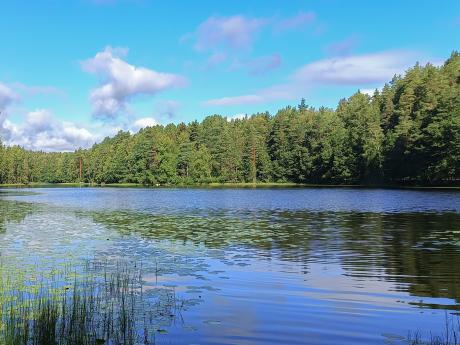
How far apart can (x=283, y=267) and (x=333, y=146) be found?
435 ft

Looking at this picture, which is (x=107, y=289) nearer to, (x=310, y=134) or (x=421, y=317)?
(x=421, y=317)

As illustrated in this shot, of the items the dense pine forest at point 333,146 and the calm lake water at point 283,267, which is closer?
the calm lake water at point 283,267

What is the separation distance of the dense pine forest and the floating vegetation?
9636 cm

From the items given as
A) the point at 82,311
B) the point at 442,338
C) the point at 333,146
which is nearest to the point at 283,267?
the point at 442,338

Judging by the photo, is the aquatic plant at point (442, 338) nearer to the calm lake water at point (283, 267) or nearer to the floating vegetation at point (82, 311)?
the calm lake water at point (283, 267)

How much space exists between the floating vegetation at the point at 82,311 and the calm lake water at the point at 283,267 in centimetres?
69

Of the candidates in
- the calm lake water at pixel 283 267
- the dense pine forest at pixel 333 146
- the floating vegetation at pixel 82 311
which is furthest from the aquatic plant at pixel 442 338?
the dense pine forest at pixel 333 146

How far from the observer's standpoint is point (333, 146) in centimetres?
14775

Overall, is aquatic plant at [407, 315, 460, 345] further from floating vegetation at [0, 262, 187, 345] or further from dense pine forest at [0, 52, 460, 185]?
dense pine forest at [0, 52, 460, 185]

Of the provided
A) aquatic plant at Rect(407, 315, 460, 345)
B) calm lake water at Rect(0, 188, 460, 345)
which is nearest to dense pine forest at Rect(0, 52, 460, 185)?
calm lake water at Rect(0, 188, 460, 345)

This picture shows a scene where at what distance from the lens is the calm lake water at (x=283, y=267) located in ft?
37.3

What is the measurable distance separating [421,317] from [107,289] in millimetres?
9401

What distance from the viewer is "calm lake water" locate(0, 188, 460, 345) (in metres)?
11.4

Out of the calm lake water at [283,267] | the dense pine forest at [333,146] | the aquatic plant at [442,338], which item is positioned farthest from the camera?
the dense pine forest at [333,146]
